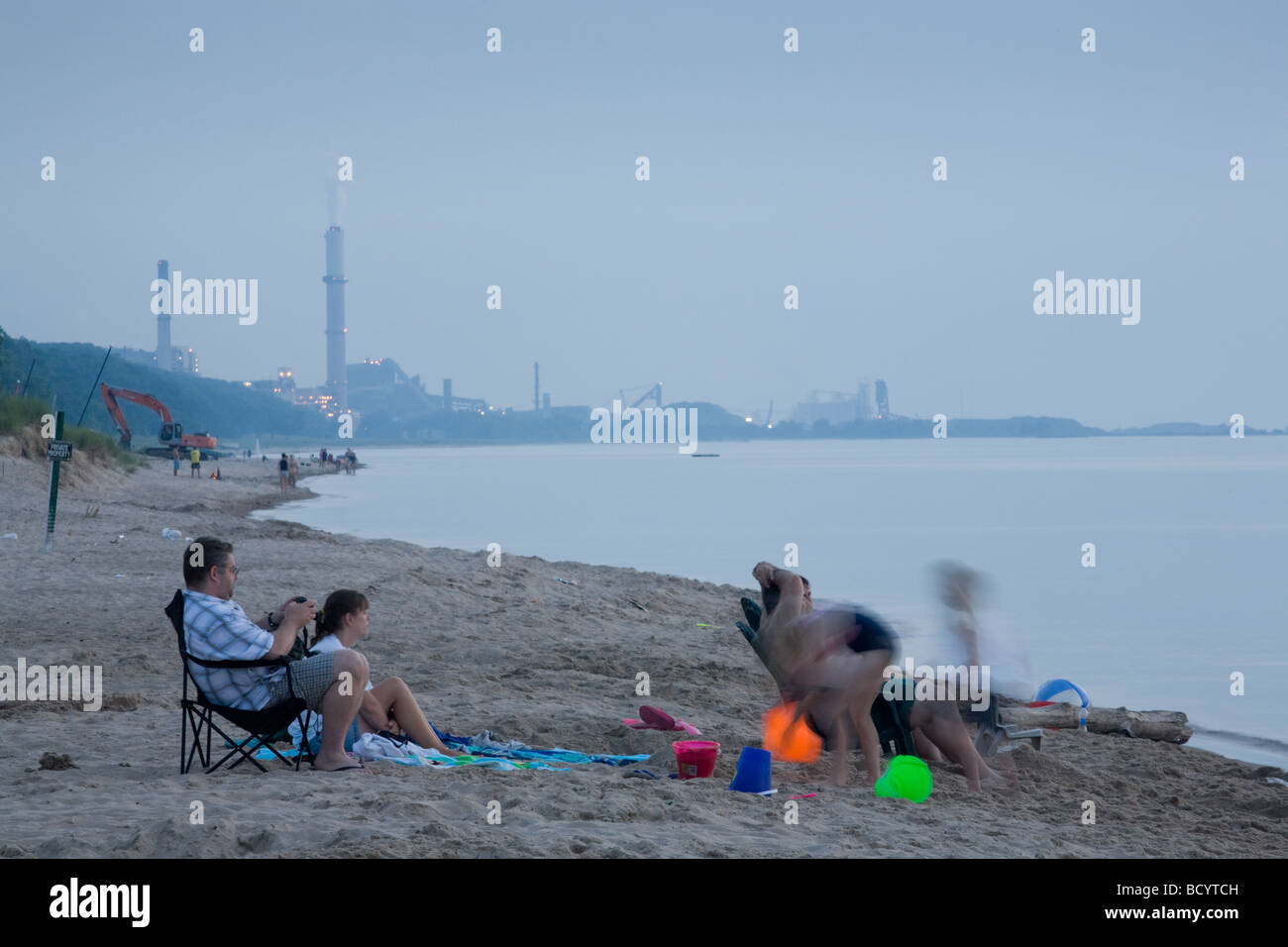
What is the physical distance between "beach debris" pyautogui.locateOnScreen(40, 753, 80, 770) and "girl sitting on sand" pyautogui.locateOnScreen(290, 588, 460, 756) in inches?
38.3

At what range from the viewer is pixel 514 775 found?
5336mm

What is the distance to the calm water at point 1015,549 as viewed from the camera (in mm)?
12703

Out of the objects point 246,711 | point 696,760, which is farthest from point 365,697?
point 696,760

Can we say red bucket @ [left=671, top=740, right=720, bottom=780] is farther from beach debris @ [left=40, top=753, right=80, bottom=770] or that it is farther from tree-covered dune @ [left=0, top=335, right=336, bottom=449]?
tree-covered dune @ [left=0, top=335, right=336, bottom=449]

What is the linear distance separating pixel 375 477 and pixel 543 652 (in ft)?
191

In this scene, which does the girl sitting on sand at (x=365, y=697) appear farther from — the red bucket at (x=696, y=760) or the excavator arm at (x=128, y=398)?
the excavator arm at (x=128, y=398)

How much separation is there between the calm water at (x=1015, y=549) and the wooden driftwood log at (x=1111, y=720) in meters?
0.83

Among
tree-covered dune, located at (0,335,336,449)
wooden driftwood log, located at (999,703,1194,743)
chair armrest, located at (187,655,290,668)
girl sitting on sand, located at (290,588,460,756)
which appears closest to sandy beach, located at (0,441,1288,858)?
wooden driftwood log, located at (999,703,1194,743)

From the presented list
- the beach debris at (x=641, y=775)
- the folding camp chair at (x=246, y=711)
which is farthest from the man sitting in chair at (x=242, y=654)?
the beach debris at (x=641, y=775)
